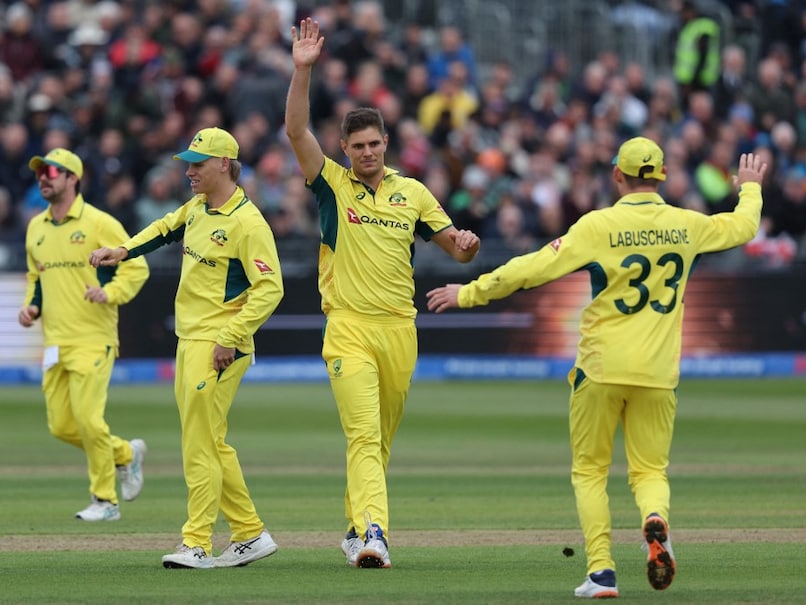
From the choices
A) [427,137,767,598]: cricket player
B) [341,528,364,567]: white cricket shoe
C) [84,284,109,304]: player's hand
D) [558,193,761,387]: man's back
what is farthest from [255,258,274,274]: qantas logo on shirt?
[84,284,109,304]: player's hand

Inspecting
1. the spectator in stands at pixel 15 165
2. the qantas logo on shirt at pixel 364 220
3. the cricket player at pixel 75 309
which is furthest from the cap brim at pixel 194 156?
the spectator in stands at pixel 15 165

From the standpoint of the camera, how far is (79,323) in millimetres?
13859

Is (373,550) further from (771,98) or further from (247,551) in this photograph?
(771,98)

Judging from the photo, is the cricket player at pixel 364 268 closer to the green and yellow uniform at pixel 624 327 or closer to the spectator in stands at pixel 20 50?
the green and yellow uniform at pixel 624 327

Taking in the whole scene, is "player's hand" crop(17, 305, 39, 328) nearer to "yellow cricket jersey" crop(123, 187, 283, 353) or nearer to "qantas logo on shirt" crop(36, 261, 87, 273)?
"qantas logo on shirt" crop(36, 261, 87, 273)

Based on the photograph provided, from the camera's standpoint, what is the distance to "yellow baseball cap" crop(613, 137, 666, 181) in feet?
31.4

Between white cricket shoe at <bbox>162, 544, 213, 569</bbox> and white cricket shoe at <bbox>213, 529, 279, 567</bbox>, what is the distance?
209 millimetres

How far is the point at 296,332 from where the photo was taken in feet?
85.7

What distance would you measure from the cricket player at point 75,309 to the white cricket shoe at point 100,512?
0.11 metres

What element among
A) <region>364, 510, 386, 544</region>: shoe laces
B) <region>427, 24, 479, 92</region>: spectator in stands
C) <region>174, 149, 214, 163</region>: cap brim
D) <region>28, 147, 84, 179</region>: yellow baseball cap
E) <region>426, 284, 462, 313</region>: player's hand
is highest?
<region>427, 24, 479, 92</region>: spectator in stands

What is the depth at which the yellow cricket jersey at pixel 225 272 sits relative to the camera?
10.6 metres

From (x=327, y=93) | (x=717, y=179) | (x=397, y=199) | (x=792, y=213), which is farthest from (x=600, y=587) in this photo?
(x=717, y=179)

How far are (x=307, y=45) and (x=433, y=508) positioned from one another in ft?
14.8

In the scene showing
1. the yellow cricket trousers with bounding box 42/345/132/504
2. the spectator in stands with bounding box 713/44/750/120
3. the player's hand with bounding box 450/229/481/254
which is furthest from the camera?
the spectator in stands with bounding box 713/44/750/120
